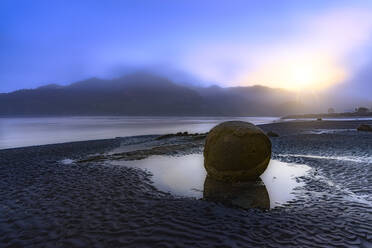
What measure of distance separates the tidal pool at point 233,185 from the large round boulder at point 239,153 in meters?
0.50

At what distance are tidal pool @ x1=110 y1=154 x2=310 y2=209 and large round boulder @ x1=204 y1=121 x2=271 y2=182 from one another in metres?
0.50

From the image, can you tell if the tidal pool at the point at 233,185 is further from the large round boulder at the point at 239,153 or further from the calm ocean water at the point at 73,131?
the calm ocean water at the point at 73,131

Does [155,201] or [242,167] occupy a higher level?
[242,167]

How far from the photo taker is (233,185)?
10453 mm

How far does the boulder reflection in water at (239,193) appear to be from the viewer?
27.6ft

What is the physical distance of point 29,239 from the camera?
6051 mm

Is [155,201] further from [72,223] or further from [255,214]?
[255,214]

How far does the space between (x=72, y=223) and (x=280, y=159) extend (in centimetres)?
1421

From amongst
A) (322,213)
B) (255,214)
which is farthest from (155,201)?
(322,213)

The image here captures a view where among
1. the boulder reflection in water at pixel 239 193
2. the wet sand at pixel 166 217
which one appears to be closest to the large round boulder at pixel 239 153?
the boulder reflection in water at pixel 239 193

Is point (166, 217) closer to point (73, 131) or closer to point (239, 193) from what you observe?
point (239, 193)

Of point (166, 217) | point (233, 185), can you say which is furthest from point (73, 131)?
point (166, 217)

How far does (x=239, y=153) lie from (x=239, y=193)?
1906mm

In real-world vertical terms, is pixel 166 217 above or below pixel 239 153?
below
